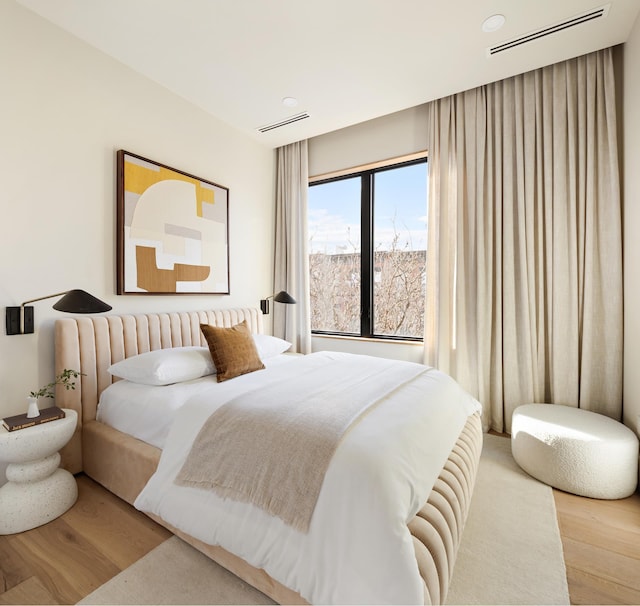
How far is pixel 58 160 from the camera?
2.19 meters

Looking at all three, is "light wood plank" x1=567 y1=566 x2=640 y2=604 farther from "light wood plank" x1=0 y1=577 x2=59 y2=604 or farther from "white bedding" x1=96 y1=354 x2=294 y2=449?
"light wood plank" x1=0 y1=577 x2=59 y2=604

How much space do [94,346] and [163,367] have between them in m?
0.57

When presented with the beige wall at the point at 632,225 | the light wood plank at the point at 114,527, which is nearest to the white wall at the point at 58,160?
the light wood plank at the point at 114,527

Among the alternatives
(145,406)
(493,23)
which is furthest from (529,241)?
(145,406)

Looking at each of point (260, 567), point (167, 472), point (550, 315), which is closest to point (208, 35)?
point (167, 472)

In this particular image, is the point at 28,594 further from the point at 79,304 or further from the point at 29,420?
the point at 79,304

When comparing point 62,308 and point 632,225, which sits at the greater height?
point 632,225

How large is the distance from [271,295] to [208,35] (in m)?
2.53

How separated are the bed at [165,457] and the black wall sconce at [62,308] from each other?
16 centimetres

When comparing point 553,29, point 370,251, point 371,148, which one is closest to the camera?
point 553,29

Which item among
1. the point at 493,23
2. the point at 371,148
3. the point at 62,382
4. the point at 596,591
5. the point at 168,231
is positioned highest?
the point at 493,23

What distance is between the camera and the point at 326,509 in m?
1.13

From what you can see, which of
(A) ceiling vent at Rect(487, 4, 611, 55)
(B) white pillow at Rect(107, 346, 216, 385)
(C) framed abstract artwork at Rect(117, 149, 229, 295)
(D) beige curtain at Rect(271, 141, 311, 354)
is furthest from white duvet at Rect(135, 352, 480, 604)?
(A) ceiling vent at Rect(487, 4, 611, 55)

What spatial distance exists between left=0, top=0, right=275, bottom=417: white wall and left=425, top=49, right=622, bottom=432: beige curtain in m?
2.46
